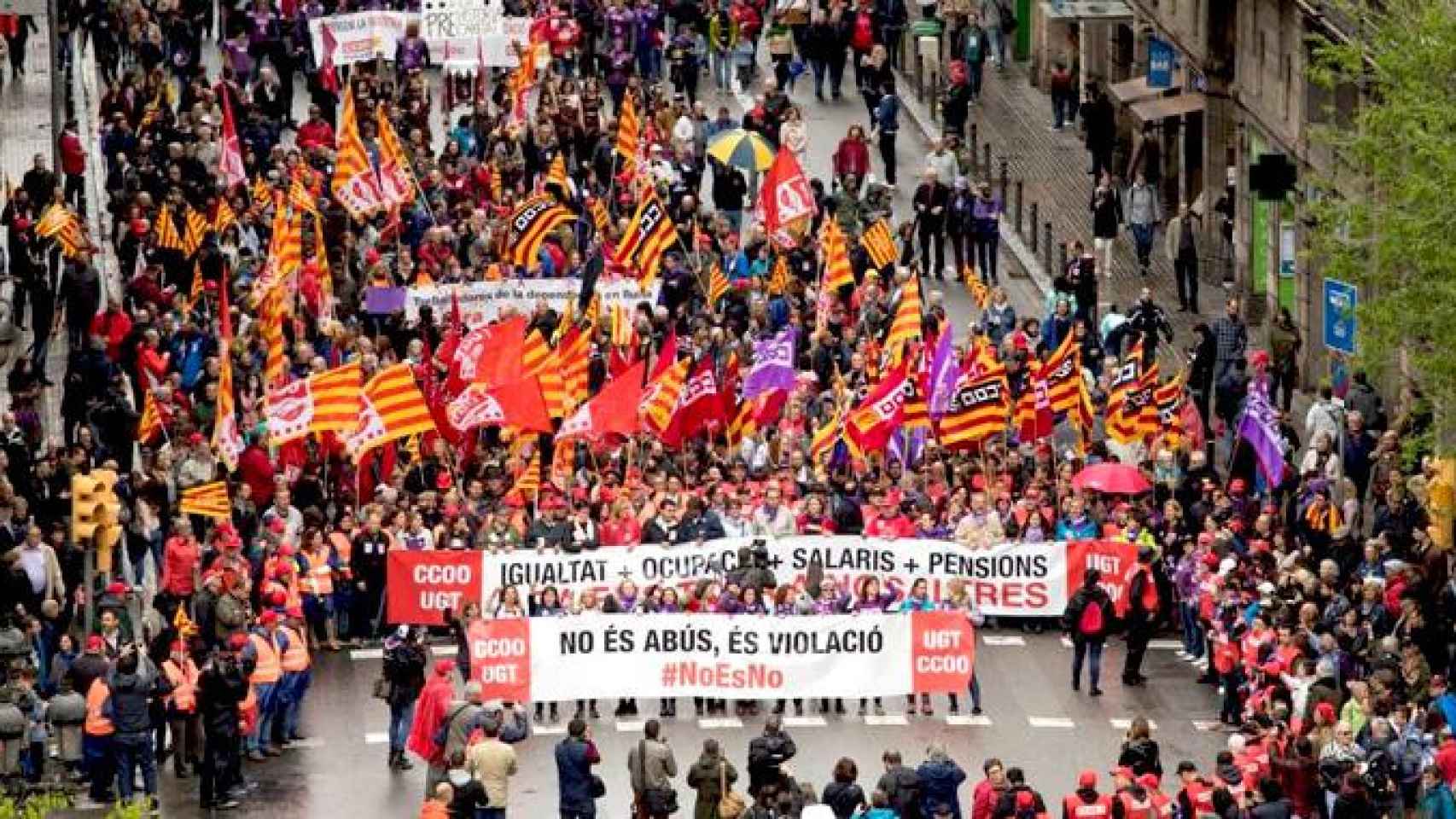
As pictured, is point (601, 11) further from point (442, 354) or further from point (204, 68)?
point (442, 354)

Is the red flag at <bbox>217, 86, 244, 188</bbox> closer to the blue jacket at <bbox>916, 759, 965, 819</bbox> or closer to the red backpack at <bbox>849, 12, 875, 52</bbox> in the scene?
the red backpack at <bbox>849, 12, 875, 52</bbox>

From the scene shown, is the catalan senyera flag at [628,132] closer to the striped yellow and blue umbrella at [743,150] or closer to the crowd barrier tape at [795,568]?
the striped yellow and blue umbrella at [743,150]

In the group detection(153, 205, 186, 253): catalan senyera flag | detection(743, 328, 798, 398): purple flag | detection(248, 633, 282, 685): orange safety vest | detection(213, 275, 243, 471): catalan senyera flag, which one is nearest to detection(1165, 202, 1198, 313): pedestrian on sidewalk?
detection(743, 328, 798, 398): purple flag

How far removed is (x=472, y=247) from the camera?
218 feet

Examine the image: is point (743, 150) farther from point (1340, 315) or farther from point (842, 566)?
point (842, 566)

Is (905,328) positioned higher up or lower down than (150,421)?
higher up

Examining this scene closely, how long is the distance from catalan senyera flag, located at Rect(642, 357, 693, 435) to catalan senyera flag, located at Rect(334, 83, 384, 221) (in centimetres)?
876

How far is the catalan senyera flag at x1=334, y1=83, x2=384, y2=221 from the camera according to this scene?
2564 inches

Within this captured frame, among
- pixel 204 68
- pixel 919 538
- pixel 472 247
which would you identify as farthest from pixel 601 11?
pixel 919 538

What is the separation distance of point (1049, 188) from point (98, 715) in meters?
30.5

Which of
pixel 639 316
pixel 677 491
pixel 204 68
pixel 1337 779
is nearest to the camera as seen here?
pixel 1337 779

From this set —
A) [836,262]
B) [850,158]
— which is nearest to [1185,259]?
[850,158]

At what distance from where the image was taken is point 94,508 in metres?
47.0

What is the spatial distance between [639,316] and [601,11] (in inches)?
668
